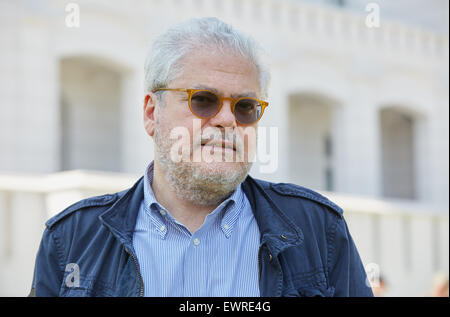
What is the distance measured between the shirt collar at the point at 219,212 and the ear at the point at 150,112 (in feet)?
0.81

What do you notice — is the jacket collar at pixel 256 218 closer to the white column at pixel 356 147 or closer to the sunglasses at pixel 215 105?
the sunglasses at pixel 215 105

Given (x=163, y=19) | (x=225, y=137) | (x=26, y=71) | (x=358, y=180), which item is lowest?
(x=358, y=180)

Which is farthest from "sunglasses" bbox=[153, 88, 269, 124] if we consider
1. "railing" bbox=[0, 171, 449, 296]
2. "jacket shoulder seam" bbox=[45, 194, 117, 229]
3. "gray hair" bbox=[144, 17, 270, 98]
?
"railing" bbox=[0, 171, 449, 296]

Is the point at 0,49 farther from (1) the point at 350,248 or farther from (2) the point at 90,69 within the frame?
(1) the point at 350,248

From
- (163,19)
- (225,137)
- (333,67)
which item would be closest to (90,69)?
(163,19)

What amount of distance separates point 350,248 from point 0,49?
35.5 ft

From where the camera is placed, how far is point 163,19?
43.8ft

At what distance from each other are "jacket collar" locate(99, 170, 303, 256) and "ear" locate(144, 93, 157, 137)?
0.19 m

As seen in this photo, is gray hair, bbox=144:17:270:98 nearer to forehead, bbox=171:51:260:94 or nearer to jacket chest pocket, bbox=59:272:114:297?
forehead, bbox=171:51:260:94

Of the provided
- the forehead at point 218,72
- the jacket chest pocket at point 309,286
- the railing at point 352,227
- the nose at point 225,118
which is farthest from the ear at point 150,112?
the railing at point 352,227

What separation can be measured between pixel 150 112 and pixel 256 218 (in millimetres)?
513

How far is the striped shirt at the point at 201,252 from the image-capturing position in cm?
209
